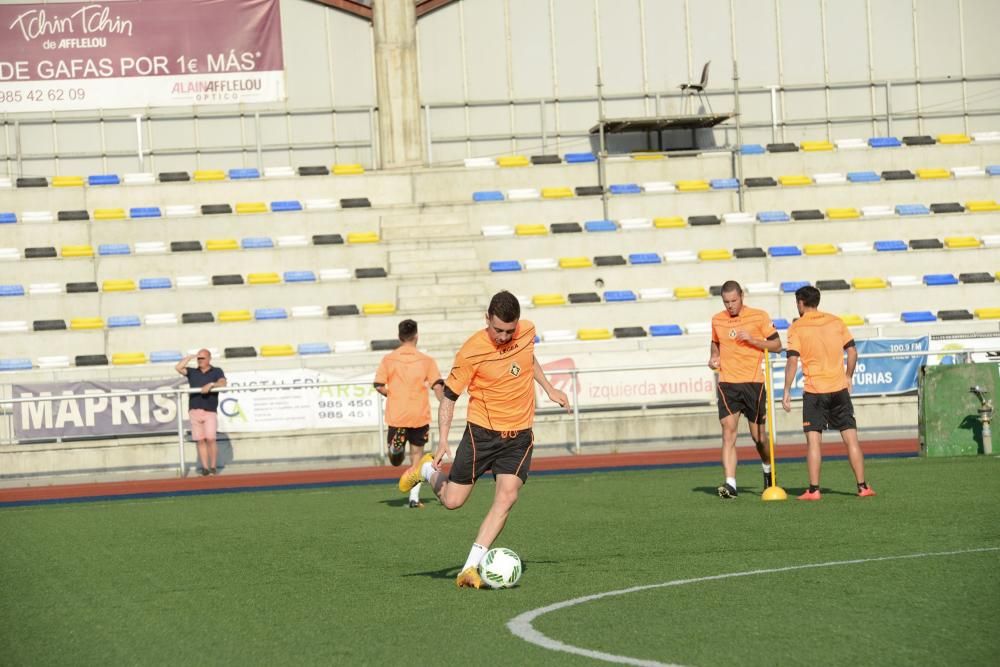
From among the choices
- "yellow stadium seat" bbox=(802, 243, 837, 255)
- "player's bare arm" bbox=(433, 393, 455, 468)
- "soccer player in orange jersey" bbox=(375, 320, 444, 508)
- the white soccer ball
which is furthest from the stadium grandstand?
the white soccer ball

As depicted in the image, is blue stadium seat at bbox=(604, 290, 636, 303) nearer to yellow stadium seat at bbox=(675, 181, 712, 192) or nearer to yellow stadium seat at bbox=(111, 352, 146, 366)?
yellow stadium seat at bbox=(675, 181, 712, 192)

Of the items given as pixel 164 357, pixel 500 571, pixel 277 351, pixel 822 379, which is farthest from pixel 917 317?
pixel 500 571

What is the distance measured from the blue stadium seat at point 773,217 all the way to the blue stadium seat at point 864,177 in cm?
240

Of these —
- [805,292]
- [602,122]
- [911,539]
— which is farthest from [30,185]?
[911,539]

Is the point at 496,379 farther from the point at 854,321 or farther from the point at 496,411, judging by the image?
the point at 854,321

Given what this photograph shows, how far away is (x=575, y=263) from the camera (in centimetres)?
3025

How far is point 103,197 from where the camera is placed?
32.9 m

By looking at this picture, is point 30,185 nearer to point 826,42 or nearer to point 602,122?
point 602,122

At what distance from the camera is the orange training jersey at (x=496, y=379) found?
30.0 ft

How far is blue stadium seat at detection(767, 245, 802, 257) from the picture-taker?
30870 mm

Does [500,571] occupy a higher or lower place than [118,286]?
lower

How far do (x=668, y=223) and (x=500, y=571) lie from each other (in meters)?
23.3

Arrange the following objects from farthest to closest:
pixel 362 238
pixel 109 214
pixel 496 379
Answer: pixel 109 214 < pixel 362 238 < pixel 496 379

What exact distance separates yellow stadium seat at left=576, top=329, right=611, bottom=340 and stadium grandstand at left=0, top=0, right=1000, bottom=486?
6 centimetres
